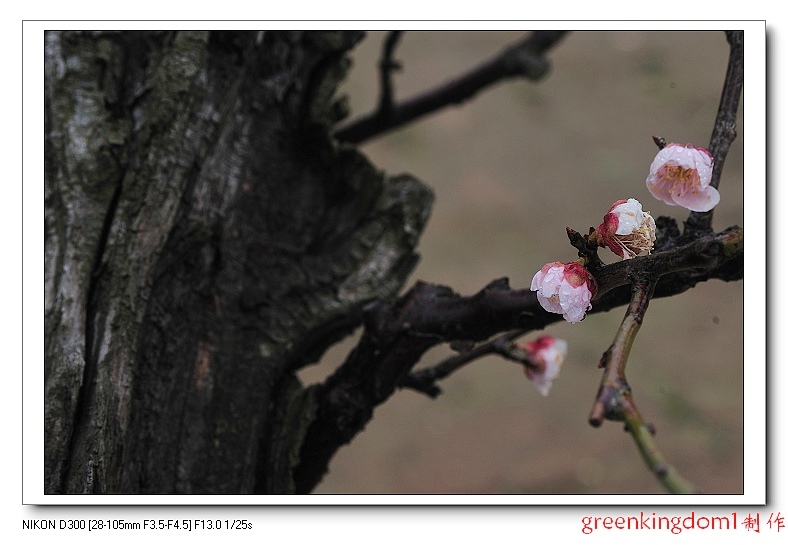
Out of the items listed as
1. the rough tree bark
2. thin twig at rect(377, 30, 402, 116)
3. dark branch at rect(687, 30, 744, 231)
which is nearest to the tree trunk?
the rough tree bark

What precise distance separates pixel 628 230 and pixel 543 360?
41cm

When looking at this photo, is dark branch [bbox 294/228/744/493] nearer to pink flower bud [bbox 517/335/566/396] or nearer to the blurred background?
pink flower bud [bbox 517/335/566/396]

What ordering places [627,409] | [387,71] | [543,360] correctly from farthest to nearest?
[387,71] < [543,360] < [627,409]

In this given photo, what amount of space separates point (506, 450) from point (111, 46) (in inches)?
65.2

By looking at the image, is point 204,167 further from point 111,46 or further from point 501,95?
point 501,95

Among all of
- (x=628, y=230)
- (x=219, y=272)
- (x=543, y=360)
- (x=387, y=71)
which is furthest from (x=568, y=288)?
(x=387, y=71)

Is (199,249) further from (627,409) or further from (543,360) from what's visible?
(627,409)

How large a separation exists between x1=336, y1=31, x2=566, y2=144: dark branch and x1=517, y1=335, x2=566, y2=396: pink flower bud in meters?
0.67

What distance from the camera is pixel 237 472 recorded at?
87cm

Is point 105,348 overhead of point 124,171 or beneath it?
beneath

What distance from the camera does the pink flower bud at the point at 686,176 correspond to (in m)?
0.60

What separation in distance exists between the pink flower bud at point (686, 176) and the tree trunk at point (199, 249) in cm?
46

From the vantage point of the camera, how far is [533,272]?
2395 mm
